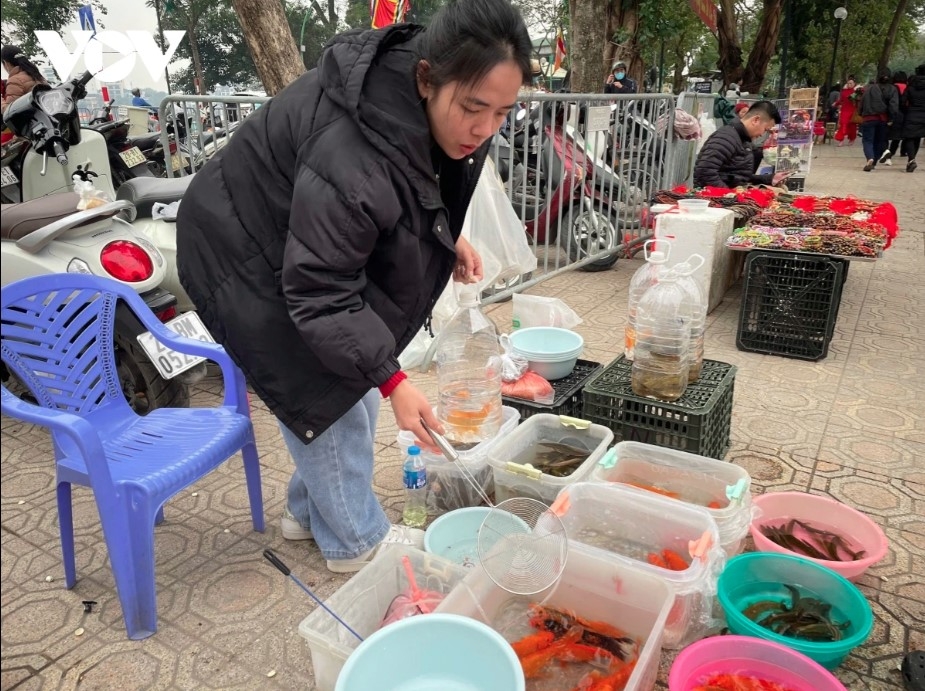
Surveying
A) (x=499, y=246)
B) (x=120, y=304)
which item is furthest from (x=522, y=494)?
(x=499, y=246)

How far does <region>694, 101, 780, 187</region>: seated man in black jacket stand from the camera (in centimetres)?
686

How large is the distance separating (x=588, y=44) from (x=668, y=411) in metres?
7.35

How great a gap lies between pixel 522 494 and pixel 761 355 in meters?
2.85

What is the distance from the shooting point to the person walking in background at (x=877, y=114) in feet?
47.2

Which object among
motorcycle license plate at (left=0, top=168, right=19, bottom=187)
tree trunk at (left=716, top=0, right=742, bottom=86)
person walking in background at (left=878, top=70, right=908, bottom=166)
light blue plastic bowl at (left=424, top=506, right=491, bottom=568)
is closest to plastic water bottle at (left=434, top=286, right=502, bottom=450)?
light blue plastic bowl at (left=424, top=506, right=491, bottom=568)

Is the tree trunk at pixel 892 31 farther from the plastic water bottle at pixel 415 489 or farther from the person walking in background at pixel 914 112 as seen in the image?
the plastic water bottle at pixel 415 489

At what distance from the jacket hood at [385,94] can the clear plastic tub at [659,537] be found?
127 centimetres

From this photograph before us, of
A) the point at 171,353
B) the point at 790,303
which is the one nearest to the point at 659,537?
the point at 171,353

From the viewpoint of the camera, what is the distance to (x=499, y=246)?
4695 millimetres

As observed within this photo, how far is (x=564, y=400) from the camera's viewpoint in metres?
3.14

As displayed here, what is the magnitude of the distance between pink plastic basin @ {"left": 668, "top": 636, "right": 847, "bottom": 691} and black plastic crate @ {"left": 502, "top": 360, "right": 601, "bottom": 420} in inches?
51.6

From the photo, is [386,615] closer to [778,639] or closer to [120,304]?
[778,639]

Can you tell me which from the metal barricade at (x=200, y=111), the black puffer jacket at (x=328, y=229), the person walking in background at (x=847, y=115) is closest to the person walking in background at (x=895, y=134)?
the person walking in background at (x=847, y=115)

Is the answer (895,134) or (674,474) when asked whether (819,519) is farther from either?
(895,134)
